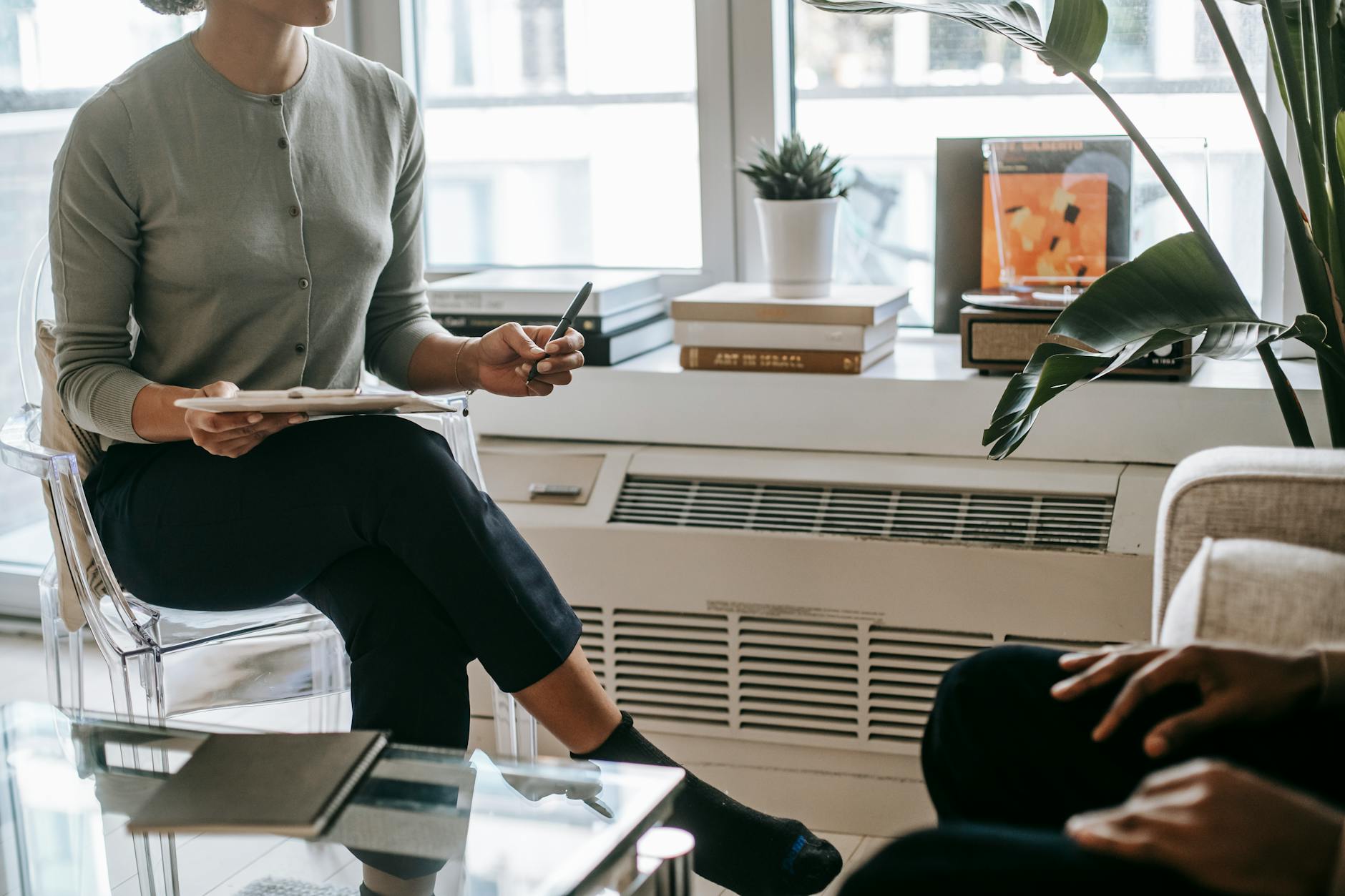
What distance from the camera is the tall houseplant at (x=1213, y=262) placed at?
4.61 feet

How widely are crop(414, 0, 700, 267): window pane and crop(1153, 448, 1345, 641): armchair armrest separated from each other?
4.19 ft

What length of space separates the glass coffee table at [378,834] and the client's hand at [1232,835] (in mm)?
374

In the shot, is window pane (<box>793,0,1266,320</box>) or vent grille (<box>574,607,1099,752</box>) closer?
vent grille (<box>574,607,1099,752</box>)

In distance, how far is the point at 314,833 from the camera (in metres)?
1.07

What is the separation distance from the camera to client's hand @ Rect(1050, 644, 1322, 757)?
0.99m

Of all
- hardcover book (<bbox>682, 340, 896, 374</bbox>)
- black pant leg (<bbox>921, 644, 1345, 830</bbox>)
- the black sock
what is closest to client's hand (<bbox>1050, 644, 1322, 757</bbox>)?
black pant leg (<bbox>921, 644, 1345, 830</bbox>)

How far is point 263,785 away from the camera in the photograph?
110cm

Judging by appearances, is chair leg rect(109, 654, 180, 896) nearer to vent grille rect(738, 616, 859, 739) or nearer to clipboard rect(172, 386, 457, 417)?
clipboard rect(172, 386, 457, 417)

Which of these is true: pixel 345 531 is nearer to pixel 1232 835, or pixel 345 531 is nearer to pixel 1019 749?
pixel 1019 749

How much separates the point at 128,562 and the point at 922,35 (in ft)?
4.72

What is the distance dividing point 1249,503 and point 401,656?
0.81 meters

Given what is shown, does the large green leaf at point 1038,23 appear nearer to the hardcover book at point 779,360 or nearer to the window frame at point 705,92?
the hardcover book at point 779,360

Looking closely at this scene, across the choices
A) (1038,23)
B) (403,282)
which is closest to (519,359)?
(403,282)

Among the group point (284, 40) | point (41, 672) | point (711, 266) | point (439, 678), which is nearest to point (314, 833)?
point (439, 678)
